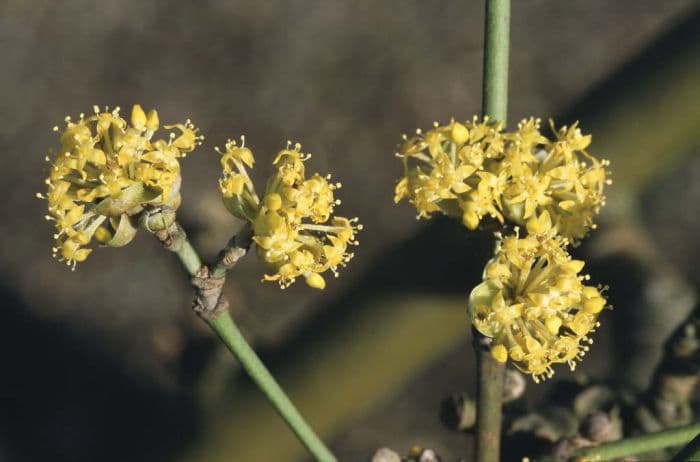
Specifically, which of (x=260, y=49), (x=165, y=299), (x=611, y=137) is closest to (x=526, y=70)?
(x=260, y=49)

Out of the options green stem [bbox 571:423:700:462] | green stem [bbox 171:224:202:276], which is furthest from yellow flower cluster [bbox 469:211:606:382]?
green stem [bbox 171:224:202:276]

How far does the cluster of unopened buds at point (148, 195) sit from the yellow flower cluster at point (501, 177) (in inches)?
4.5

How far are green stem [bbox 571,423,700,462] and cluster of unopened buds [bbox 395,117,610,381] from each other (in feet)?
0.39

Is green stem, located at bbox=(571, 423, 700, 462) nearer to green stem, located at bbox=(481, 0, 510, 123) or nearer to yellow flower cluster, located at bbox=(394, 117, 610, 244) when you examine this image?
yellow flower cluster, located at bbox=(394, 117, 610, 244)

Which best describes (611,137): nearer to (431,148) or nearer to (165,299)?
(431,148)

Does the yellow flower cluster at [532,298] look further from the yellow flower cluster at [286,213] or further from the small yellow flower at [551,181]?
the yellow flower cluster at [286,213]

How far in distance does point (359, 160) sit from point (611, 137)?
1.72 metres

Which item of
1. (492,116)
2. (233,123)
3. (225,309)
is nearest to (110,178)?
(225,309)

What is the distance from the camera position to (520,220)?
1.00 meters

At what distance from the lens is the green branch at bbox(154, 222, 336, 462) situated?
3.05 ft

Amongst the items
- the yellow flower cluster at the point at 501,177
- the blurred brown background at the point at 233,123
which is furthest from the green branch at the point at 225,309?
the blurred brown background at the point at 233,123

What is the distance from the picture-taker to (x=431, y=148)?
3.44 feet

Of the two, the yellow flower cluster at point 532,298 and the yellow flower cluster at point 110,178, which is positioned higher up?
the yellow flower cluster at point 110,178

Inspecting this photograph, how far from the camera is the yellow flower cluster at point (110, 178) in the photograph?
3.07 feet
